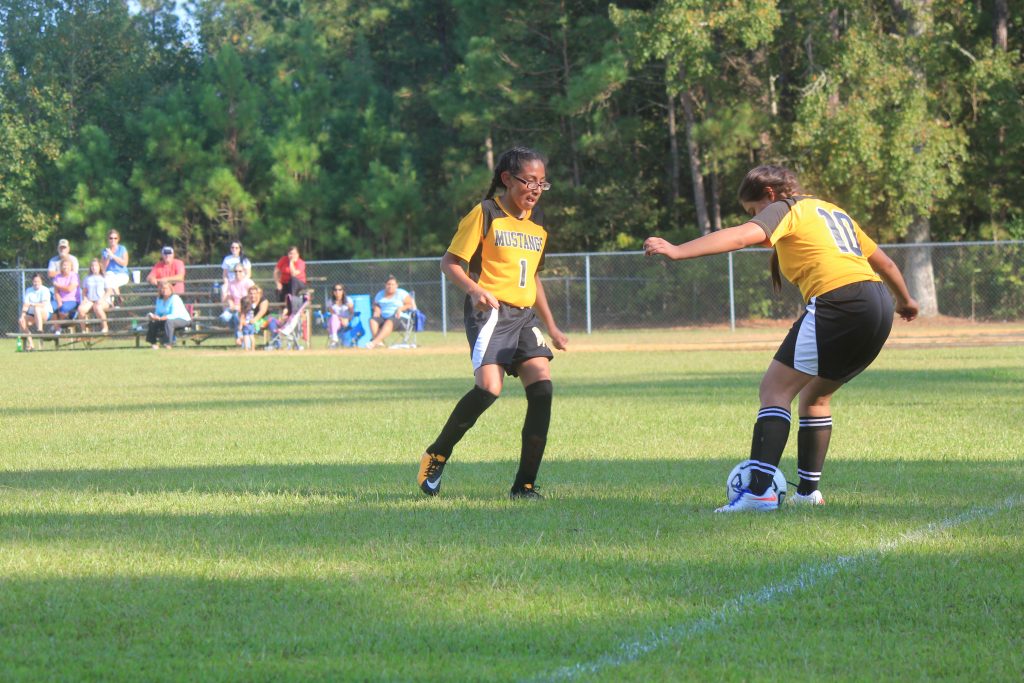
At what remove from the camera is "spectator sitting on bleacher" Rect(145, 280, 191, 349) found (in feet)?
95.1

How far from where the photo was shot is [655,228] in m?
43.8

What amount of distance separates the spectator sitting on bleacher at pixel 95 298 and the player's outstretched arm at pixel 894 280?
2515cm

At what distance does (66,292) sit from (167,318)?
301 cm

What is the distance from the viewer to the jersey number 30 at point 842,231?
22.2 ft

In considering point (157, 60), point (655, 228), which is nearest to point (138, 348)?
point (655, 228)

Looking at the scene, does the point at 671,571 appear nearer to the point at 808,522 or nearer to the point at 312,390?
the point at 808,522

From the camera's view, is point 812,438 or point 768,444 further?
point 812,438

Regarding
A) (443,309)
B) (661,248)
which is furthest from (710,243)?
(443,309)

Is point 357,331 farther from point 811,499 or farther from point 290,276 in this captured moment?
point 811,499

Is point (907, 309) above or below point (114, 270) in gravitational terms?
below

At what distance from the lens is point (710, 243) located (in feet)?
20.1

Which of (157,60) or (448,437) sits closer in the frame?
(448,437)

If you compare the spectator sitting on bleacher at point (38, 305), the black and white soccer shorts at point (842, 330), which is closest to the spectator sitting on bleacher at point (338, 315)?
the spectator sitting on bleacher at point (38, 305)

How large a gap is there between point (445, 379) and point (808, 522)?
11673 mm
